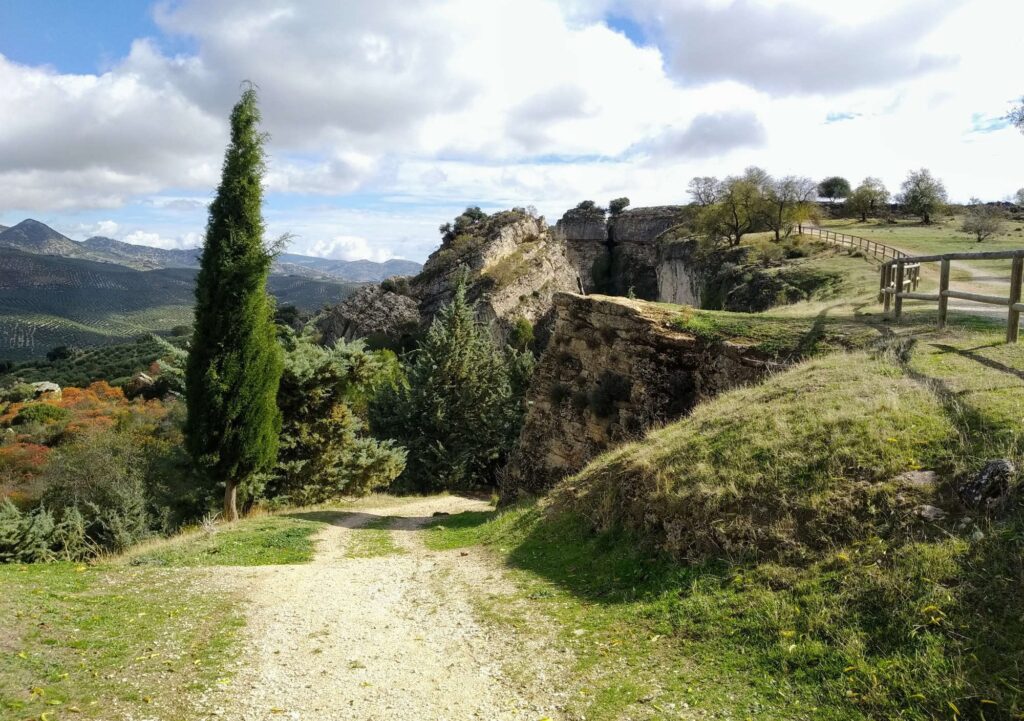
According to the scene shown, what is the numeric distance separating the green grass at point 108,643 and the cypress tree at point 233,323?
6738 mm

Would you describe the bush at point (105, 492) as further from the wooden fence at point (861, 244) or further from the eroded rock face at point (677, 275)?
the eroded rock face at point (677, 275)

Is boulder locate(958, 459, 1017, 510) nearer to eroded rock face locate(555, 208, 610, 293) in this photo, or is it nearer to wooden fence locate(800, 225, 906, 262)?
wooden fence locate(800, 225, 906, 262)

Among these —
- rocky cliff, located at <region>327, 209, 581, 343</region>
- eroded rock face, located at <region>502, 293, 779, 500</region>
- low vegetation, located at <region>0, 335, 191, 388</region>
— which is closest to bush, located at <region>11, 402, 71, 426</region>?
low vegetation, located at <region>0, 335, 191, 388</region>

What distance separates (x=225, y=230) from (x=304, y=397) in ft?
21.0

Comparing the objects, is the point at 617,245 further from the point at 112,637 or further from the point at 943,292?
the point at 112,637

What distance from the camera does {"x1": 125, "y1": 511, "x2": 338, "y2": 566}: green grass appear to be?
10922 mm

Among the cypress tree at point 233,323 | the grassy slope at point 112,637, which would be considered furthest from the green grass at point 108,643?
the cypress tree at point 233,323

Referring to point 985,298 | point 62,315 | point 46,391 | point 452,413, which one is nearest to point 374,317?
point 46,391

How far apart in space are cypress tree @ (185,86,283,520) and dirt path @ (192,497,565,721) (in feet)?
21.1

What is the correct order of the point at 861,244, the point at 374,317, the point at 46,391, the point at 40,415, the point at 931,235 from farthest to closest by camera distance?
1. the point at 374,317
2. the point at 46,391
3. the point at 931,235
4. the point at 861,244
5. the point at 40,415

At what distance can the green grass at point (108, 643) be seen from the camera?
5.05 meters

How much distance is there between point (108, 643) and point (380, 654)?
2897 mm

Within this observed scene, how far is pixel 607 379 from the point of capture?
Result: 18219mm

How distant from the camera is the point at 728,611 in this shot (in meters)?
6.34
